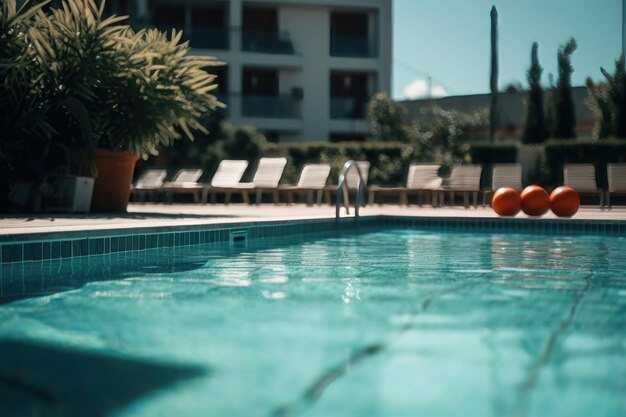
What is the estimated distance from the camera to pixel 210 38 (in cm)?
2583

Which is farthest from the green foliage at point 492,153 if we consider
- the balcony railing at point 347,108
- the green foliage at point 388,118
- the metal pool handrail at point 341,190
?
the balcony railing at point 347,108

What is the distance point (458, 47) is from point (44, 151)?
17638mm

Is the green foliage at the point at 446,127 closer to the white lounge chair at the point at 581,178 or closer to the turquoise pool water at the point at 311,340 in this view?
the white lounge chair at the point at 581,178

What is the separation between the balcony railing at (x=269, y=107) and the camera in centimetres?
2588

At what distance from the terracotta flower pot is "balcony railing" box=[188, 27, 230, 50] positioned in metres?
17.3

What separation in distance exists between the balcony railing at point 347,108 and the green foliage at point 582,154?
12594mm

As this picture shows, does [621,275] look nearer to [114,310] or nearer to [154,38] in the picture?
[114,310]

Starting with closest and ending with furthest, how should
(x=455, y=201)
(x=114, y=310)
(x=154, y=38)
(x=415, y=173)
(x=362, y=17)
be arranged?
(x=114, y=310) < (x=154, y=38) < (x=415, y=173) < (x=455, y=201) < (x=362, y=17)

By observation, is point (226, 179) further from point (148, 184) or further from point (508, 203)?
point (508, 203)

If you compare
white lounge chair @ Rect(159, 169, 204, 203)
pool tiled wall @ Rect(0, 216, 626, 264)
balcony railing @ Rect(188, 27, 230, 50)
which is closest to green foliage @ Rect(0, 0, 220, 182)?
pool tiled wall @ Rect(0, 216, 626, 264)

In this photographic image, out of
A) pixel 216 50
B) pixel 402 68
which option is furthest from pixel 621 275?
pixel 402 68

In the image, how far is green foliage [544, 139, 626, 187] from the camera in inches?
573

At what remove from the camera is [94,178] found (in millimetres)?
8531

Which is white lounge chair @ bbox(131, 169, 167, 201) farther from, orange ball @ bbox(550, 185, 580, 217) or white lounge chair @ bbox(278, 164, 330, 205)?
orange ball @ bbox(550, 185, 580, 217)
